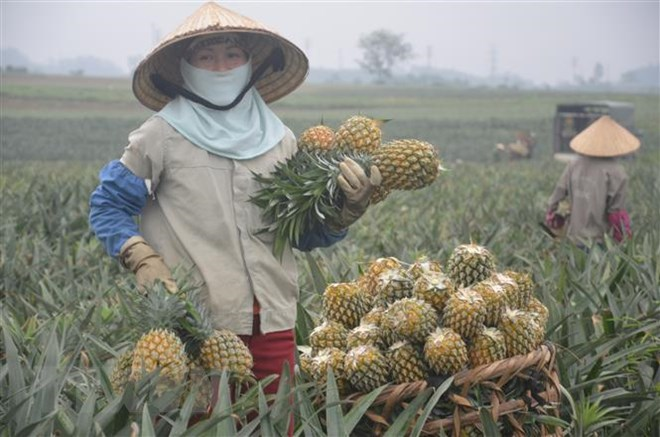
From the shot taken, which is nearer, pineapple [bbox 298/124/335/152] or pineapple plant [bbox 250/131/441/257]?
pineapple plant [bbox 250/131/441/257]

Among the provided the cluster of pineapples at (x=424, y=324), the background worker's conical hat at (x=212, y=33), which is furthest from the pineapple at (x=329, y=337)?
the background worker's conical hat at (x=212, y=33)

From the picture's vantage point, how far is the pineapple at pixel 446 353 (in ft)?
9.33

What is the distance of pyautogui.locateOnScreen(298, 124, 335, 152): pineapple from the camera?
3.30m

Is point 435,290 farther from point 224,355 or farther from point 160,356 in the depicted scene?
point 160,356

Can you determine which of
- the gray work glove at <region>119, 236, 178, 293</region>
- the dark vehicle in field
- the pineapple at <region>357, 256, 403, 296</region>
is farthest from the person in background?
the dark vehicle in field

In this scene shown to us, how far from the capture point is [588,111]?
1064 inches

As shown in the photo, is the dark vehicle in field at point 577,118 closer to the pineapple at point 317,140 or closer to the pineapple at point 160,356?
the pineapple at point 317,140

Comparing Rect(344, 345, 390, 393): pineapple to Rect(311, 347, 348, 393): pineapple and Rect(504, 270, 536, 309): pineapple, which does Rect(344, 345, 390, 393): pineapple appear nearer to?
Rect(311, 347, 348, 393): pineapple

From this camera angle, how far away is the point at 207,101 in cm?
328

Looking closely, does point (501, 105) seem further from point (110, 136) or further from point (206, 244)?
point (206, 244)

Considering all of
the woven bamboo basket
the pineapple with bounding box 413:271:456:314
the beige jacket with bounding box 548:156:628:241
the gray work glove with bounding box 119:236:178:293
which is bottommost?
the beige jacket with bounding box 548:156:628:241

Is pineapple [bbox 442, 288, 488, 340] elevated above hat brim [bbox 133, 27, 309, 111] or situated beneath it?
situated beneath

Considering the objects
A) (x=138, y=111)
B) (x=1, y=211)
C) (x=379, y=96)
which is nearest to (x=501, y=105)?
(x=379, y=96)

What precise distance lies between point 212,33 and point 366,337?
1074mm
